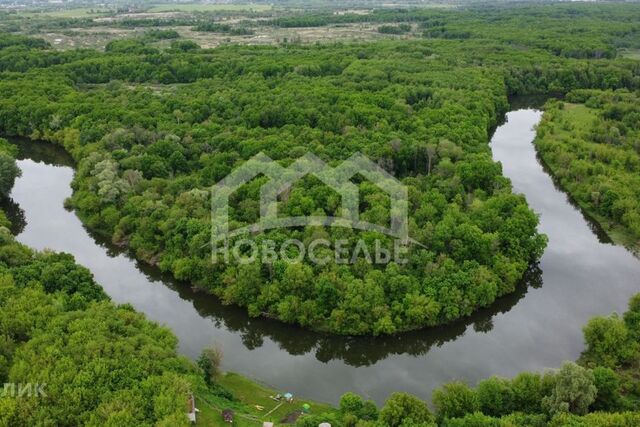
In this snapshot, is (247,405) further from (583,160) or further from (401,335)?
(583,160)

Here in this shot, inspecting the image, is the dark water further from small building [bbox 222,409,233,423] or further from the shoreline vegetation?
small building [bbox 222,409,233,423]

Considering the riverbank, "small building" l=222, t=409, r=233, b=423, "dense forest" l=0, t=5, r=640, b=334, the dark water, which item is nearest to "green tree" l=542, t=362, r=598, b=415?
the dark water

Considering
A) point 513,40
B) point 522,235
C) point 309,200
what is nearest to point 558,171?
point 522,235

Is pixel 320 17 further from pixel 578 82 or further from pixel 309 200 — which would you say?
pixel 309 200

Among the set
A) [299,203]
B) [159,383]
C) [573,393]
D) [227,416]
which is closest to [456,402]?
[573,393]

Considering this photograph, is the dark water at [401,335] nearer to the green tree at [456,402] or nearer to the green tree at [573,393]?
the green tree at [456,402]

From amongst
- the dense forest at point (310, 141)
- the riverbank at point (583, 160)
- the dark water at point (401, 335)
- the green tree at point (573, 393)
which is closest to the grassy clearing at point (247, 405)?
the dark water at point (401, 335)
